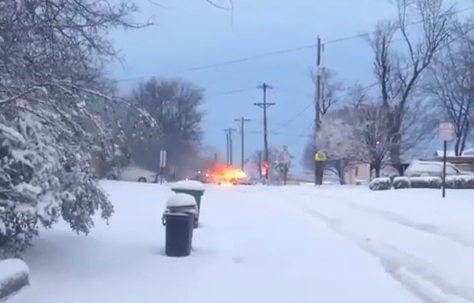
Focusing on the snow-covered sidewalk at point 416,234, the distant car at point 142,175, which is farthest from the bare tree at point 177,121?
the snow-covered sidewalk at point 416,234

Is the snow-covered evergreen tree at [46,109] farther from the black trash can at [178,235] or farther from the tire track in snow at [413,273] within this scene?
the tire track in snow at [413,273]

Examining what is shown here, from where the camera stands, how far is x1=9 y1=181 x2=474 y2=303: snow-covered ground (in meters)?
10.7

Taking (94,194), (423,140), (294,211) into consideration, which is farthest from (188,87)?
(94,194)

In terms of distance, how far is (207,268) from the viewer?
13.1m

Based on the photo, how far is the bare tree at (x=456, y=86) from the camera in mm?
53250

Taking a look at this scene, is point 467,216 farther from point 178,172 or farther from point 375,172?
point 178,172

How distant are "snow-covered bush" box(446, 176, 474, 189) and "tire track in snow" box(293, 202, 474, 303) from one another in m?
20.6

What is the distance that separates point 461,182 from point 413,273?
26442 millimetres

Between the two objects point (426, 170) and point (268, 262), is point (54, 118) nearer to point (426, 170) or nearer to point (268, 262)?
point (268, 262)

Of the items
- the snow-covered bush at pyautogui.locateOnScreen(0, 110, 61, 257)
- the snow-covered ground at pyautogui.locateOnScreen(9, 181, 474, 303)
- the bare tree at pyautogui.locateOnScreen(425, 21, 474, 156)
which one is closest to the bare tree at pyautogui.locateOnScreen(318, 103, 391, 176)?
the bare tree at pyautogui.locateOnScreen(425, 21, 474, 156)

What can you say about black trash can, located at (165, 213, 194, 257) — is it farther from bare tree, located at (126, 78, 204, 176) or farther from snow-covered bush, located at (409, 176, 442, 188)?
bare tree, located at (126, 78, 204, 176)

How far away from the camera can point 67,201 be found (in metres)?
12.2

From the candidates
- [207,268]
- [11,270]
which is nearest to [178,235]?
[207,268]

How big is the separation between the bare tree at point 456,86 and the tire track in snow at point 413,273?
36.6 meters
